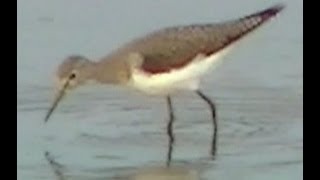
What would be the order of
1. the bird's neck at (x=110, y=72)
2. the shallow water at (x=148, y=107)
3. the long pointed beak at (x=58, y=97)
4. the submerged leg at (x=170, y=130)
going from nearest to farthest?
1. the shallow water at (x=148, y=107)
2. the submerged leg at (x=170, y=130)
3. the long pointed beak at (x=58, y=97)
4. the bird's neck at (x=110, y=72)

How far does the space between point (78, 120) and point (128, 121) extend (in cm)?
25

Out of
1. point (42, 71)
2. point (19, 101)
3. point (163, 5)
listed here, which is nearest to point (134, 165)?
point (19, 101)

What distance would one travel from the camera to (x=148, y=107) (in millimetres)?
6688

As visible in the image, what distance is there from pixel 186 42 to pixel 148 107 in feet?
1.67

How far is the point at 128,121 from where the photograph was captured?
251 inches

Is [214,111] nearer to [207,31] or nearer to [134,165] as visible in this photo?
[207,31]

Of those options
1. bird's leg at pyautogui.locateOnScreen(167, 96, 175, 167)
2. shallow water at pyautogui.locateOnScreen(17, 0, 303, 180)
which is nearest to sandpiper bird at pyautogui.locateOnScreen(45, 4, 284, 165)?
bird's leg at pyautogui.locateOnScreen(167, 96, 175, 167)

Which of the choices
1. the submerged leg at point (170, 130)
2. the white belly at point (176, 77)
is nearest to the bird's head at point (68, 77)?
the white belly at point (176, 77)

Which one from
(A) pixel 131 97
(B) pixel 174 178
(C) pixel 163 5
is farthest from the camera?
(C) pixel 163 5

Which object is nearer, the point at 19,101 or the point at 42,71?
the point at 19,101

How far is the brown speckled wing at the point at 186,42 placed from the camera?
6.31 metres

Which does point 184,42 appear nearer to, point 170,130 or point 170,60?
point 170,60

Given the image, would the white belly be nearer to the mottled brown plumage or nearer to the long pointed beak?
the mottled brown plumage

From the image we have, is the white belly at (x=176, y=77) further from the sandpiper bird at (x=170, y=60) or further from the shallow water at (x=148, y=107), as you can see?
the shallow water at (x=148, y=107)
